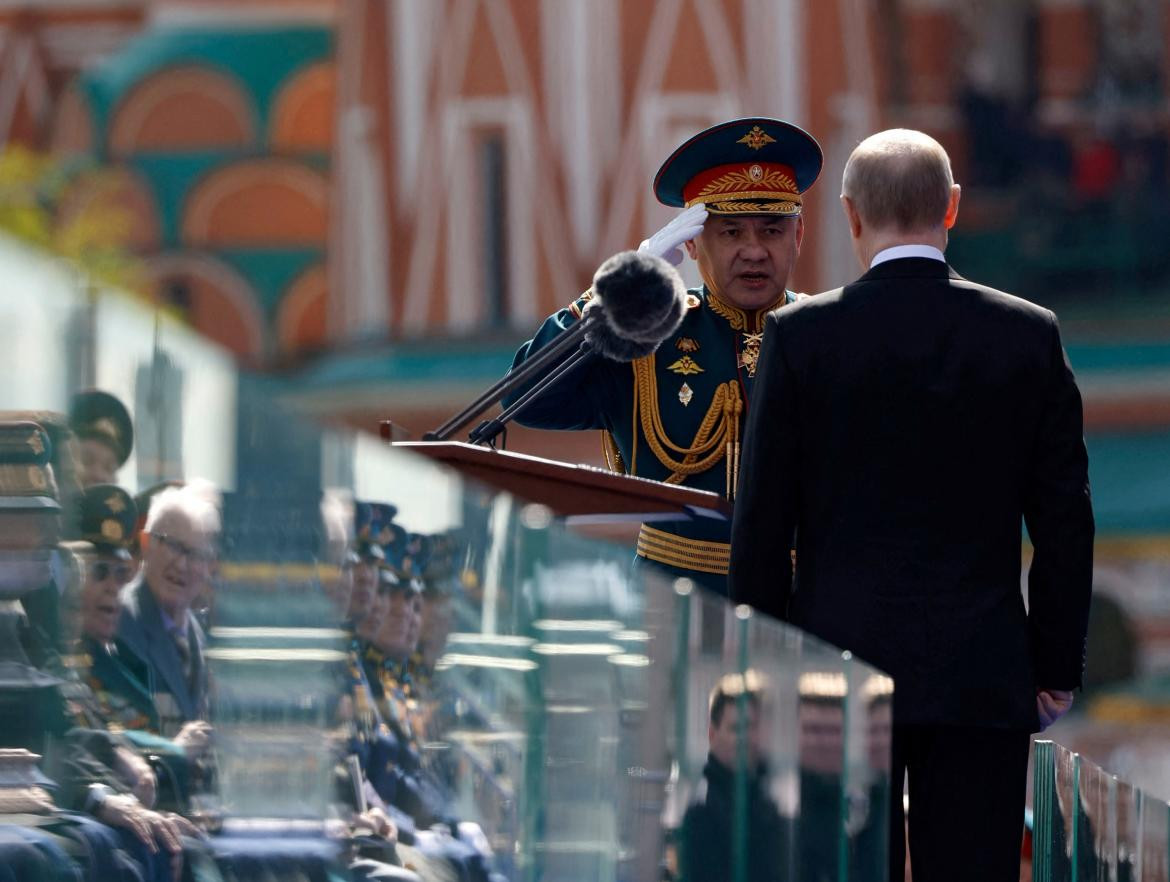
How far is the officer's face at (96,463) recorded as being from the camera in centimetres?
262

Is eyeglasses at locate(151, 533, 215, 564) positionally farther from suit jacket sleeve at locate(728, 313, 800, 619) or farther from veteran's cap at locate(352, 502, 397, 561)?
suit jacket sleeve at locate(728, 313, 800, 619)

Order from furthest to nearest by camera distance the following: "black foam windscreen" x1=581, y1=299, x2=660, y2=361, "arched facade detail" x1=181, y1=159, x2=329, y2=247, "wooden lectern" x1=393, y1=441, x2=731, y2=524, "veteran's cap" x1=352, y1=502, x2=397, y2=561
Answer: "arched facade detail" x1=181, y1=159, x2=329, y2=247
"black foam windscreen" x1=581, y1=299, x2=660, y2=361
"wooden lectern" x1=393, y1=441, x2=731, y2=524
"veteran's cap" x1=352, y1=502, x2=397, y2=561

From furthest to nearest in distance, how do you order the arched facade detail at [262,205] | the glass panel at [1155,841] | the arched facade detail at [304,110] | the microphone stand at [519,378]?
the arched facade detail at [304,110]
the arched facade detail at [262,205]
the microphone stand at [519,378]
the glass panel at [1155,841]

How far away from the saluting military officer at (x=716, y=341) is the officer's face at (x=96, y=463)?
1684 millimetres

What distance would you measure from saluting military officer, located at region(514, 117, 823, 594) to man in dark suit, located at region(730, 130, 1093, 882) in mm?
911

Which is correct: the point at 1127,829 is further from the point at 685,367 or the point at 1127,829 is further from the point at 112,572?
the point at 112,572

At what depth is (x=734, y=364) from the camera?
4352 mm

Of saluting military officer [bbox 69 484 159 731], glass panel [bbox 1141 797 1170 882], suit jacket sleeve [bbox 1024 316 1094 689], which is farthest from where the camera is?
suit jacket sleeve [bbox 1024 316 1094 689]

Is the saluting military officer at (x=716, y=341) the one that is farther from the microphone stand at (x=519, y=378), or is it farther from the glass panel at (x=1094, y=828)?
the glass panel at (x=1094, y=828)

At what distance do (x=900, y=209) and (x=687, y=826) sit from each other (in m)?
0.90

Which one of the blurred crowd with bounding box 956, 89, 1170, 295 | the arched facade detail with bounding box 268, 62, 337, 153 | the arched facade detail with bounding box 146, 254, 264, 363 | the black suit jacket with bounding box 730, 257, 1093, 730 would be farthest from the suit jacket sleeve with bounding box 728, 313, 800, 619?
the arched facade detail with bounding box 268, 62, 337, 153

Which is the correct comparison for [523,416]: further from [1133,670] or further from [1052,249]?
[1052,249]

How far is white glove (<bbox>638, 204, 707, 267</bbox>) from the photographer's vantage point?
4.15 m

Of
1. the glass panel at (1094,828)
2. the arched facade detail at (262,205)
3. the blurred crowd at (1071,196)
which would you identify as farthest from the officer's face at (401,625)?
the arched facade detail at (262,205)
